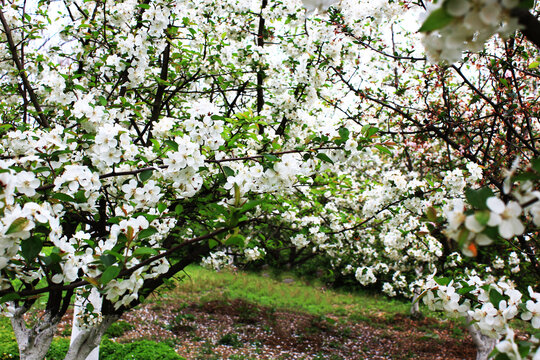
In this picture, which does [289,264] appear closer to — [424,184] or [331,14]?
[424,184]

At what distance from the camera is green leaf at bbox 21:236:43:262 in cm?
107

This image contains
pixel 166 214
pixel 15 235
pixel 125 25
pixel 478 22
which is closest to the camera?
pixel 478 22

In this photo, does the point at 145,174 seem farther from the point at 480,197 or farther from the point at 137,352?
the point at 137,352

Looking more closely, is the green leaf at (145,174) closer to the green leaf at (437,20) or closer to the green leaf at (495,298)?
the green leaf at (437,20)

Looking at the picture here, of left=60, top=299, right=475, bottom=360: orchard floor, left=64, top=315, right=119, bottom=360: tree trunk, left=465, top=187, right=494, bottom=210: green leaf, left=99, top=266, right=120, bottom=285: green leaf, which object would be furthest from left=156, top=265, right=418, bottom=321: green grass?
left=465, top=187, right=494, bottom=210: green leaf

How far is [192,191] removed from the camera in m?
1.88

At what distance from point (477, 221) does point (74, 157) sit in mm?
1911

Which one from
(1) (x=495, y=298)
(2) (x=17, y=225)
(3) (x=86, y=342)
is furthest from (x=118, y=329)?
(1) (x=495, y=298)

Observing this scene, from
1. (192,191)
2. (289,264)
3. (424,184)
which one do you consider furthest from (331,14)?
(289,264)

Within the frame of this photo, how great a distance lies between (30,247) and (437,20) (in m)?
1.19

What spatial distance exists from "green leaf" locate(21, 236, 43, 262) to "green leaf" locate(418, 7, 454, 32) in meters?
1.15

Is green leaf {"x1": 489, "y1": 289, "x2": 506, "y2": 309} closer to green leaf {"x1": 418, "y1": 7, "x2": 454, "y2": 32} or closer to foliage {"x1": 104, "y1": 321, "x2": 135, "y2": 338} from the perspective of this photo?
green leaf {"x1": 418, "y1": 7, "x2": 454, "y2": 32}

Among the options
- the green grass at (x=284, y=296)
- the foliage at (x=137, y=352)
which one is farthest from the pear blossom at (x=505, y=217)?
the green grass at (x=284, y=296)

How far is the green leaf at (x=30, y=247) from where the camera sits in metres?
1.07
